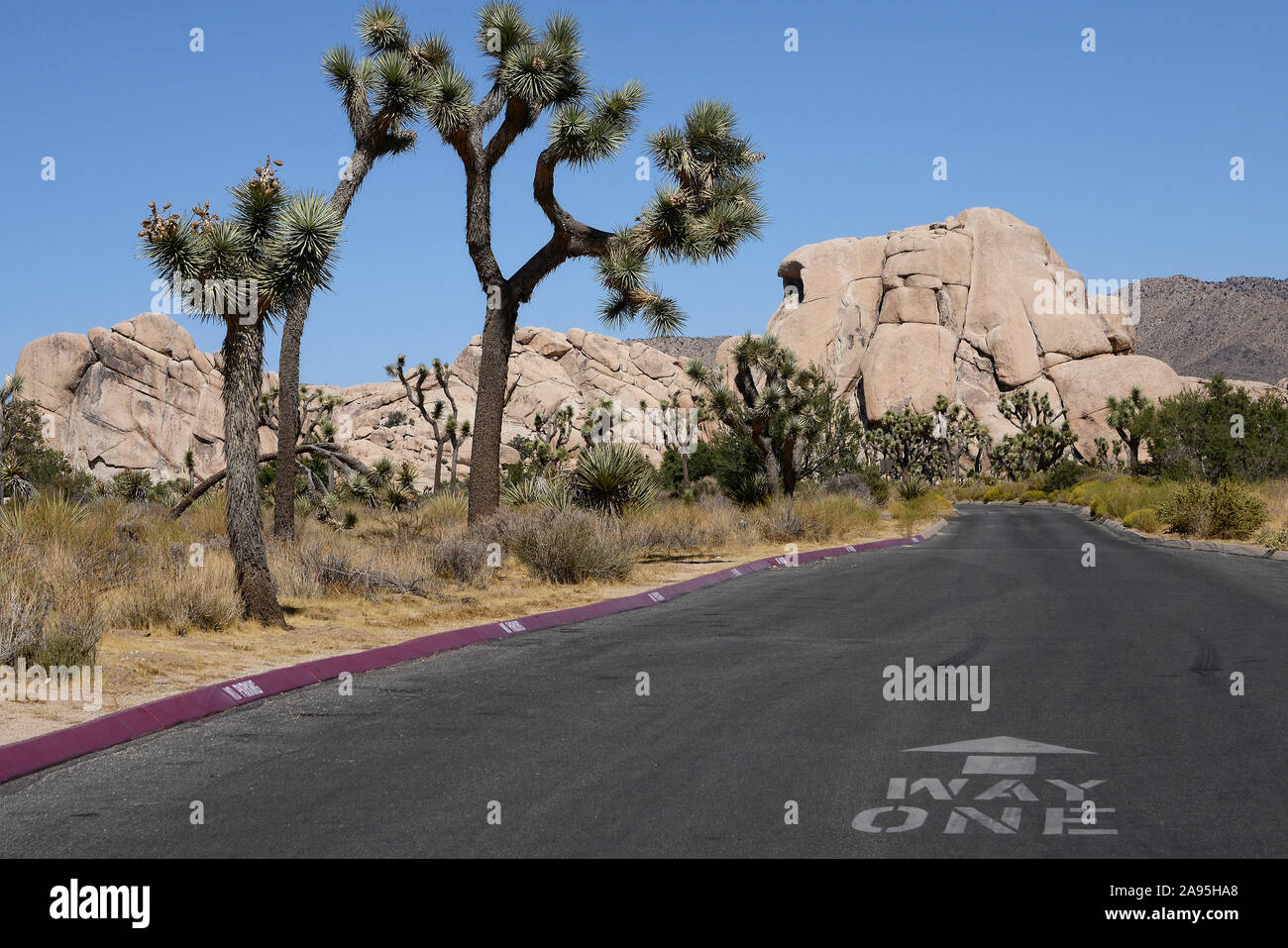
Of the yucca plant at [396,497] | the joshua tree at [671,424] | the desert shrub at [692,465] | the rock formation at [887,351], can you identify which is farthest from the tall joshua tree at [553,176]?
the rock formation at [887,351]

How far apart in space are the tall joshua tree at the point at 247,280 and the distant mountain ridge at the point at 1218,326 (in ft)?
437

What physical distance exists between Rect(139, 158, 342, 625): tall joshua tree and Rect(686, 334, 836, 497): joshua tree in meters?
23.2

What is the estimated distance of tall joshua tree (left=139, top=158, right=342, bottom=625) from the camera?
42.4 ft

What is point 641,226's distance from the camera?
23.0 m

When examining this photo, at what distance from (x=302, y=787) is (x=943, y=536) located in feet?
103

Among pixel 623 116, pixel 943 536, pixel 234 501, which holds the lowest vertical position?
pixel 943 536

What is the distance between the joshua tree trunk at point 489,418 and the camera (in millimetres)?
22625

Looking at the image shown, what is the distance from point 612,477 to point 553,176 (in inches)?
264

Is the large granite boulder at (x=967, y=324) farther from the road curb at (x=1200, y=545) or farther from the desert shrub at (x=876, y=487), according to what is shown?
the road curb at (x=1200, y=545)

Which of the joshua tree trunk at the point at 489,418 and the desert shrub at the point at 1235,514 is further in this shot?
the desert shrub at the point at 1235,514

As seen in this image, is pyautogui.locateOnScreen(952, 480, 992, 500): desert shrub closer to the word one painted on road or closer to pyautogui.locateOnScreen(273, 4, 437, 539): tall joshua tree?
pyautogui.locateOnScreen(273, 4, 437, 539): tall joshua tree
